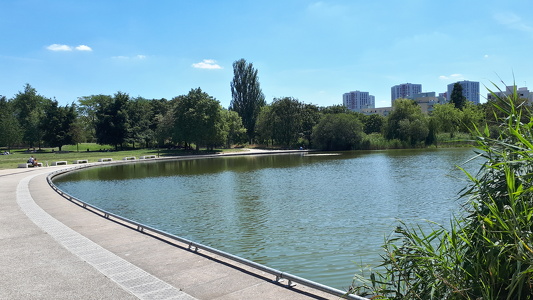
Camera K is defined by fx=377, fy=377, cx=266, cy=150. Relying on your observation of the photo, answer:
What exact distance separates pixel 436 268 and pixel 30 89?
343 ft

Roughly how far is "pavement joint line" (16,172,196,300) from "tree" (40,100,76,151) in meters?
61.9

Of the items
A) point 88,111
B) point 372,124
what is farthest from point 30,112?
point 372,124

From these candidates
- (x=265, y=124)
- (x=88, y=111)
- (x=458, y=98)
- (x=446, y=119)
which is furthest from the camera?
(x=88, y=111)

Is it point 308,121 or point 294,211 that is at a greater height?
point 308,121

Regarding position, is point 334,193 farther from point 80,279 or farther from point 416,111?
point 416,111

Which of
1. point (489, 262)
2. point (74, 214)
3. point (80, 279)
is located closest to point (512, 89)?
point (489, 262)

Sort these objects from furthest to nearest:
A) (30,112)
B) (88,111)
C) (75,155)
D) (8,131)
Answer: (88,111) → (30,112) → (8,131) → (75,155)

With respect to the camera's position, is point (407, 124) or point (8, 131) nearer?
point (407, 124)

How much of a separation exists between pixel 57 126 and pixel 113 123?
9.77 metres

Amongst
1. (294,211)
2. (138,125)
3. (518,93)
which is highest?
(138,125)

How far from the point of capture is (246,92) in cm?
7669

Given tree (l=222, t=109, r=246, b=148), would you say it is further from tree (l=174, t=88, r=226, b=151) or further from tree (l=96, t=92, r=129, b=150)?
tree (l=96, t=92, r=129, b=150)

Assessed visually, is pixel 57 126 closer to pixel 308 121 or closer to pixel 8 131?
pixel 8 131

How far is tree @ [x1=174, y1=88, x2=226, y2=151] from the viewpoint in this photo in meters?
58.2
